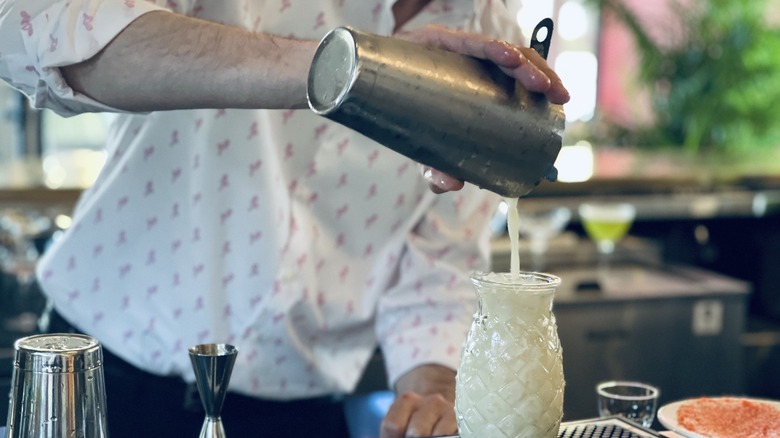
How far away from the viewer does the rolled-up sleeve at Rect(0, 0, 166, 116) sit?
1152mm

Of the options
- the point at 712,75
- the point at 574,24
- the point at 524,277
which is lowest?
the point at 524,277

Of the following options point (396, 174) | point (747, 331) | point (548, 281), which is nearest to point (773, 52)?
point (747, 331)

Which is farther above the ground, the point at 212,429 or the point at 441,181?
the point at 441,181

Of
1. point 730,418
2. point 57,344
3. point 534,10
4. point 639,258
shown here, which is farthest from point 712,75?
point 57,344

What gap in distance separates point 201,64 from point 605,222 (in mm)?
2575

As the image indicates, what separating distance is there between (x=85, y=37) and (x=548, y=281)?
2.01 ft

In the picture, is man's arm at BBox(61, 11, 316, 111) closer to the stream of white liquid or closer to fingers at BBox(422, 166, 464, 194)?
fingers at BBox(422, 166, 464, 194)

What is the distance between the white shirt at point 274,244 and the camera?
5.46 feet

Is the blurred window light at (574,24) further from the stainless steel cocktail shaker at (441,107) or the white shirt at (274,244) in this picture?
the stainless steel cocktail shaker at (441,107)

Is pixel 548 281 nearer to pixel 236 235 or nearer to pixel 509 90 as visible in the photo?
pixel 509 90

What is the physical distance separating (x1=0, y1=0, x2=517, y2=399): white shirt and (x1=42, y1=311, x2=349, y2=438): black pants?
0.03 meters

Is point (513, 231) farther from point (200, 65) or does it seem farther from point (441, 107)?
point (200, 65)

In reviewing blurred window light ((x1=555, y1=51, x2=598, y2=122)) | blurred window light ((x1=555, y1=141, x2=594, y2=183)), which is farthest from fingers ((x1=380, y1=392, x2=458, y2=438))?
blurred window light ((x1=555, y1=51, x2=598, y2=122))

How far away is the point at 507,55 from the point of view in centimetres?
104
